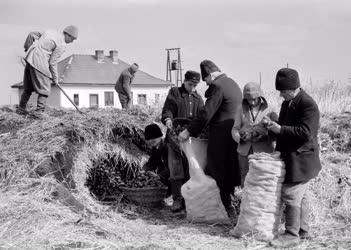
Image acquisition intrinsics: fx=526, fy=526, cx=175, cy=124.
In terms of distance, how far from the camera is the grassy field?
5566 mm

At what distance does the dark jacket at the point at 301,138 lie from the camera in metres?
5.32

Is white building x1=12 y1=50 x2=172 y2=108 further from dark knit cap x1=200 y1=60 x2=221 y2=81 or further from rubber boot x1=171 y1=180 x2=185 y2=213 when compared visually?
dark knit cap x1=200 y1=60 x2=221 y2=81

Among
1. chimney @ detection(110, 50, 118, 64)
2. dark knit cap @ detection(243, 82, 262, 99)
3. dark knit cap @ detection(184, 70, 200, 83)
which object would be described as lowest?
dark knit cap @ detection(243, 82, 262, 99)

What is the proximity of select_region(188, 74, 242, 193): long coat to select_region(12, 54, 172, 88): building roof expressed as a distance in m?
43.4

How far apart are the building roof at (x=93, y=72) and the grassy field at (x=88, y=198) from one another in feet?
138

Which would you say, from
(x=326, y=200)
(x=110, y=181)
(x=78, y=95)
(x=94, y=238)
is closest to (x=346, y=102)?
(x=326, y=200)

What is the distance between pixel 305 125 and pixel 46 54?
191 inches

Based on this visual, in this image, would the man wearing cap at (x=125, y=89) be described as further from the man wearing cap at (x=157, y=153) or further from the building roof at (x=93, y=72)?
the building roof at (x=93, y=72)

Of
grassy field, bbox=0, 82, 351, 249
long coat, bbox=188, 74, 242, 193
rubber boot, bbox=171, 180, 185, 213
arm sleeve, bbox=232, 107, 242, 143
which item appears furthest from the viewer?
rubber boot, bbox=171, 180, 185, 213

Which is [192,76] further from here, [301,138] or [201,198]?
[301,138]

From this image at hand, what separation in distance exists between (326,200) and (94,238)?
10.1 ft

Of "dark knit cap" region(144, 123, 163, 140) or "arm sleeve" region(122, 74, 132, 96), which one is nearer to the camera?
"dark knit cap" region(144, 123, 163, 140)

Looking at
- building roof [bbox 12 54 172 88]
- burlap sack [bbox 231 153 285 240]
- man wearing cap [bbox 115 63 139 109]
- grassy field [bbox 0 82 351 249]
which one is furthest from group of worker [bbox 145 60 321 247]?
building roof [bbox 12 54 172 88]

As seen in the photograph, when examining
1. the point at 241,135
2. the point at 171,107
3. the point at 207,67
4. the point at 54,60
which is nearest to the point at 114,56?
the point at 54,60
